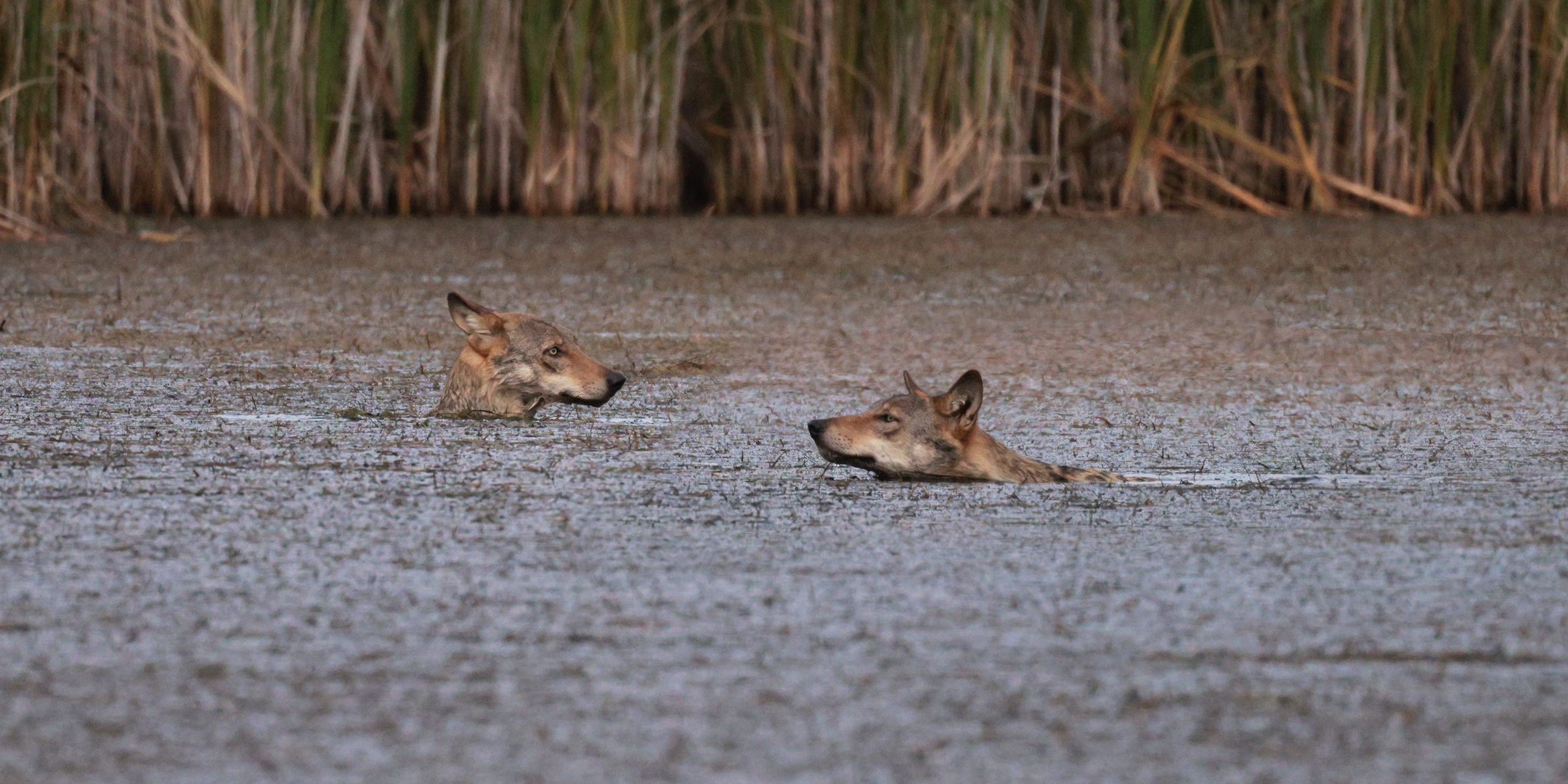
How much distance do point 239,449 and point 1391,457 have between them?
2.38 metres

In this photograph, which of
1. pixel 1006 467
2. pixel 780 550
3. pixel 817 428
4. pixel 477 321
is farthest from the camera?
pixel 477 321

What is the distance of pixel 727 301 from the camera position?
26.7 feet

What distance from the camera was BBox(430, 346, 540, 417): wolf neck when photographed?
572 centimetres

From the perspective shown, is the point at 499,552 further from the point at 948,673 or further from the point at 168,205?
the point at 168,205

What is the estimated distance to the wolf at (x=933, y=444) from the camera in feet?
15.3

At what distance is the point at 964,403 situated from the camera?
15.9 ft

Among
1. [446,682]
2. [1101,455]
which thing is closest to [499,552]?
[446,682]

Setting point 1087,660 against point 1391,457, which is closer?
point 1087,660

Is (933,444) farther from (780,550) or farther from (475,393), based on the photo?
(475,393)

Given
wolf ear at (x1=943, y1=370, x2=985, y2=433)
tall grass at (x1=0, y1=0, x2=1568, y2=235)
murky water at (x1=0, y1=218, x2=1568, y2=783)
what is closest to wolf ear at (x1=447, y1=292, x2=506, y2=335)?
murky water at (x1=0, y1=218, x2=1568, y2=783)

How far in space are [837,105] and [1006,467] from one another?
683 cm

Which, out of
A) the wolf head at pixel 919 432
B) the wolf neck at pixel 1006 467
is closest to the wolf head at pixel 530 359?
the wolf head at pixel 919 432

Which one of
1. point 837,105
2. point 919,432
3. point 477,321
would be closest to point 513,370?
point 477,321

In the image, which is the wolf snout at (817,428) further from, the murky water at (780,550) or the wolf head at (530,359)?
the wolf head at (530,359)
